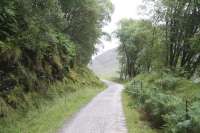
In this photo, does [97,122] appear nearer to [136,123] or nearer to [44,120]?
[136,123]

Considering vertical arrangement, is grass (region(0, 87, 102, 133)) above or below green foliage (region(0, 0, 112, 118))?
below

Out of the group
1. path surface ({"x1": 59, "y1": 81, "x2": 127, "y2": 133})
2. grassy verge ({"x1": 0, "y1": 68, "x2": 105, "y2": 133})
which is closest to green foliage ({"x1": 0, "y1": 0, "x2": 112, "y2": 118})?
grassy verge ({"x1": 0, "y1": 68, "x2": 105, "y2": 133})

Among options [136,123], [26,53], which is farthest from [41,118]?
[26,53]

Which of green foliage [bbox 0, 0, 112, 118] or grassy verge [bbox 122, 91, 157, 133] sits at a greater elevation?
green foliage [bbox 0, 0, 112, 118]

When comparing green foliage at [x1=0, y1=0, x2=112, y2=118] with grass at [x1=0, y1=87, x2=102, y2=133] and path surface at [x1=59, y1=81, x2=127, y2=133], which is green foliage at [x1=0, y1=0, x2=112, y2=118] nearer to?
grass at [x1=0, y1=87, x2=102, y2=133]

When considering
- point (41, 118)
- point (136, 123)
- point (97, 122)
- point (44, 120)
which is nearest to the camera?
point (136, 123)

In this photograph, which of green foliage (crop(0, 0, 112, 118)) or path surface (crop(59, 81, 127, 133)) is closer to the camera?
path surface (crop(59, 81, 127, 133))

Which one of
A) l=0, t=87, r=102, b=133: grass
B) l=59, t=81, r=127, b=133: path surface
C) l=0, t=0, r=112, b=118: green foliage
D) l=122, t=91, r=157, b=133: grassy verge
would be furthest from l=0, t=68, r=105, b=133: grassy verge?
l=122, t=91, r=157, b=133: grassy verge

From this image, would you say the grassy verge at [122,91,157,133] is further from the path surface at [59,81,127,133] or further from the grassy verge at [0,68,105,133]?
the grassy verge at [0,68,105,133]

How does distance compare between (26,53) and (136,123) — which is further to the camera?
(26,53)

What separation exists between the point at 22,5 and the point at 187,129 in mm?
9201

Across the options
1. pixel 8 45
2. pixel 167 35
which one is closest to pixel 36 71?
pixel 8 45

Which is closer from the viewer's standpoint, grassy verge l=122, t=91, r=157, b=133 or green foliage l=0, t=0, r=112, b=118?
grassy verge l=122, t=91, r=157, b=133

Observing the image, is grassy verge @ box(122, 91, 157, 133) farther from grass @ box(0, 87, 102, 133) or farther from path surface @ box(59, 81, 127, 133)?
grass @ box(0, 87, 102, 133)
